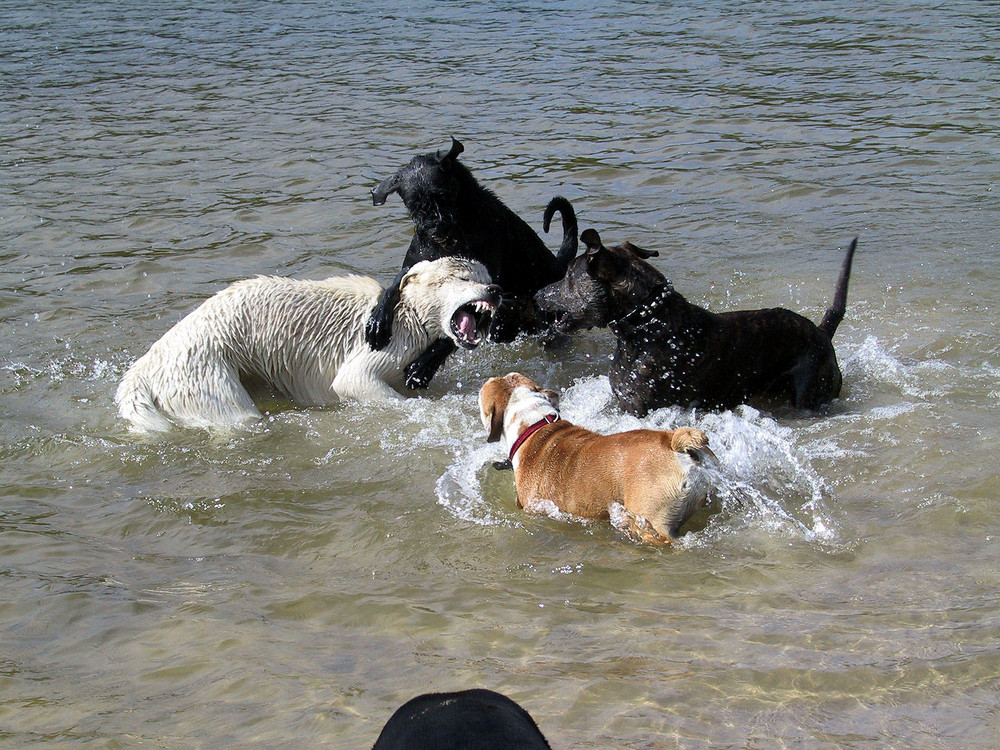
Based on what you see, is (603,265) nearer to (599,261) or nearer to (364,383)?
(599,261)

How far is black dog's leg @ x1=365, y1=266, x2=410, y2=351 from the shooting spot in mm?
6488

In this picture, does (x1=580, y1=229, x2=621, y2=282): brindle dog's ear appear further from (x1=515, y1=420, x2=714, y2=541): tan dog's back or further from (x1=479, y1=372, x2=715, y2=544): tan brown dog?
(x1=515, y1=420, x2=714, y2=541): tan dog's back

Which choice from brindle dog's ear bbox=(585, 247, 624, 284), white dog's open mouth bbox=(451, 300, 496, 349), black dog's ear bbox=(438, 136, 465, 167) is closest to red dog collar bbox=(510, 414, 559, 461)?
brindle dog's ear bbox=(585, 247, 624, 284)

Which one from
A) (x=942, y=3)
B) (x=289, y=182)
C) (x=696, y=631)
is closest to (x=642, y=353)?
(x=696, y=631)

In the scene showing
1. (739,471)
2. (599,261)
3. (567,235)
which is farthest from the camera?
(567,235)

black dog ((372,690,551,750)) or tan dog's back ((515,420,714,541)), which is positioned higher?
black dog ((372,690,551,750))

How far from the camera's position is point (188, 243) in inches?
379

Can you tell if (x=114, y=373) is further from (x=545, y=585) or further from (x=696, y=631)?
(x=696, y=631)

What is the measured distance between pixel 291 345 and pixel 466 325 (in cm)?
118

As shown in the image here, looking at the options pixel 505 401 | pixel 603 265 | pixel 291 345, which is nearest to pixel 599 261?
pixel 603 265

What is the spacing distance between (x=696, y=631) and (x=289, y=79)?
Answer: 44.8ft

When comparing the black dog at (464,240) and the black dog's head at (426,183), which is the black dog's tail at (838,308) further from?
the black dog's head at (426,183)

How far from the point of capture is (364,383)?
6551mm

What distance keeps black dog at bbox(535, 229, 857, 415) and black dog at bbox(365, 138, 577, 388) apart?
99 centimetres
